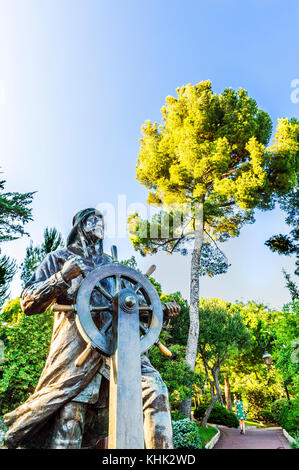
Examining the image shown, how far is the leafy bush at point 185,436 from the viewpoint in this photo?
969 cm

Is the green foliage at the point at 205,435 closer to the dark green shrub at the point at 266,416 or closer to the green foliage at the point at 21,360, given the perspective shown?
the green foliage at the point at 21,360

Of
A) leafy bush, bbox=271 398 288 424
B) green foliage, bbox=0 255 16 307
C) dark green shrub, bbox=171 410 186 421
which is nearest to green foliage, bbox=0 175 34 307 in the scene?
green foliage, bbox=0 255 16 307

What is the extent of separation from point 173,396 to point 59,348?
10617mm

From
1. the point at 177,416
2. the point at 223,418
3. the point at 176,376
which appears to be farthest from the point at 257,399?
the point at 176,376

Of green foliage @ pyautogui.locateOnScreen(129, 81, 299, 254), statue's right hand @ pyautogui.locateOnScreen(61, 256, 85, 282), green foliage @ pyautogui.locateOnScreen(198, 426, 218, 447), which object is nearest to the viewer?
statue's right hand @ pyautogui.locateOnScreen(61, 256, 85, 282)

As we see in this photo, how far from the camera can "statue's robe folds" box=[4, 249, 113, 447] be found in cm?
193

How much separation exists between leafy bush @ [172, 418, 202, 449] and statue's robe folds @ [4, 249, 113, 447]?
30.4 ft

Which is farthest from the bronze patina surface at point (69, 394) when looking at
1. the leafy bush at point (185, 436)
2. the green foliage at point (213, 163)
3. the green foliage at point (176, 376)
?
the green foliage at point (213, 163)

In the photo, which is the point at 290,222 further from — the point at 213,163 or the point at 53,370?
the point at 53,370

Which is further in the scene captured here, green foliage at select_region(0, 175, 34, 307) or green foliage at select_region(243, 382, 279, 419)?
green foliage at select_region(243, 382, 279, 419)

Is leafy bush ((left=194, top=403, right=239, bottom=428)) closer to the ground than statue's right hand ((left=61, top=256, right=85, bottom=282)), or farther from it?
closer to the ground

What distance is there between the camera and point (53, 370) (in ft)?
6.95

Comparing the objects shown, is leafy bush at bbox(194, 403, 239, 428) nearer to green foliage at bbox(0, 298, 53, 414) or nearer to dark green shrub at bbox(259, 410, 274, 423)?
dark green shrub at bbox(259, 410, 274, 423)

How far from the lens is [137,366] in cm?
179
